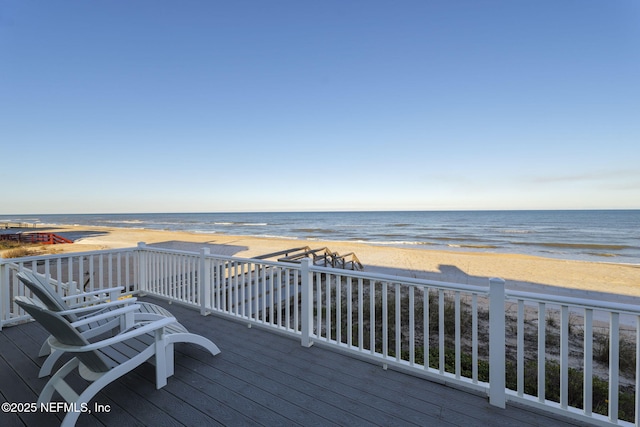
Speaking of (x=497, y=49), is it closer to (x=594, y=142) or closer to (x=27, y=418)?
(x=27, y=418)

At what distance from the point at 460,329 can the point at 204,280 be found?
3640mm

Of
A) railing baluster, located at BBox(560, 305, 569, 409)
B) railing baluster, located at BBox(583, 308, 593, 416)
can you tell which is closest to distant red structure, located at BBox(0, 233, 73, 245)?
railing baluster, located at BBox(560, 305, 569, 409)

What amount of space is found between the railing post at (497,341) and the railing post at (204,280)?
336 centimetres

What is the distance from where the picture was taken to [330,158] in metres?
20.8

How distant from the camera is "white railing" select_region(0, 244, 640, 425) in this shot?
1.82 metres

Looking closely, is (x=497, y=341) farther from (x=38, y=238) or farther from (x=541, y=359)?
(x=38, y=238)

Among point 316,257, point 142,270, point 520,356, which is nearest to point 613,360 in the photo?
point 520,356

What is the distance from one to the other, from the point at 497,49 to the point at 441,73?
1.59 meters

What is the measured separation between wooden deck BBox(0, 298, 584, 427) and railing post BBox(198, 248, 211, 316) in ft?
3.76

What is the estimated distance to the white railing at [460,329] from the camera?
1817 mm

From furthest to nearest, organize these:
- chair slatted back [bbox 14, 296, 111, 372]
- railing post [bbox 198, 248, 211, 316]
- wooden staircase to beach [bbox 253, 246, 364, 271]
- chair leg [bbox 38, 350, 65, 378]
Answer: wooden staircase to beach [bbox 253, 246, 364, 271] < railing post [bbox 198, 248, 211, 316] < chair leg [bbox 38, 350, 65, 378] < chair slatted back [bbox 14, 296, 111, 372]

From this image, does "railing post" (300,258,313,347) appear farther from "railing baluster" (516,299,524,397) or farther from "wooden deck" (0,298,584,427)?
"railing baluster" (516,299,524,397)

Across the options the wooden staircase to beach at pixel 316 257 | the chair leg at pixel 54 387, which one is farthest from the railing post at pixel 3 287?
the wooden staircase to beach at pixel 316 257

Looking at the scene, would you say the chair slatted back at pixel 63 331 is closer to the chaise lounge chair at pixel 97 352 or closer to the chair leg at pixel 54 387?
the chaise lounge chair at pixel 97 352
